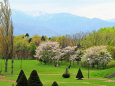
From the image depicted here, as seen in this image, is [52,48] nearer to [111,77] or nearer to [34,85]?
[111,77]

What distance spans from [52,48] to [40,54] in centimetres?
447

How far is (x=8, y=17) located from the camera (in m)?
52.5

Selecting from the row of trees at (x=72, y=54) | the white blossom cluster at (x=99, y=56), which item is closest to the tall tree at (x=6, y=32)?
the row of trees at (x=72, y=54)

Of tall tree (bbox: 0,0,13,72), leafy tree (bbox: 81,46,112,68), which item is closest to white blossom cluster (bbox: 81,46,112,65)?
leafy tree (bbox: 81,46,112,68)

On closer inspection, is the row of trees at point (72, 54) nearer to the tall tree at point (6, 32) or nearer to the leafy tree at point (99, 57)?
the leafy tree at point (99, 57)

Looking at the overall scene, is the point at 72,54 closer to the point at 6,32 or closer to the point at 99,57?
the point at 99,57

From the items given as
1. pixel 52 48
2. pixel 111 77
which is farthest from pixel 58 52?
pixel 111 77

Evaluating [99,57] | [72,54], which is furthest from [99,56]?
[72,54]

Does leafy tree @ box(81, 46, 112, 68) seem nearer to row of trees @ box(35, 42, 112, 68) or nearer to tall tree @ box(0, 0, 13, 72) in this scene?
row of trees @ box(35, 42, 112, 68)

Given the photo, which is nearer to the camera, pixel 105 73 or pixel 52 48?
pixel 105 73

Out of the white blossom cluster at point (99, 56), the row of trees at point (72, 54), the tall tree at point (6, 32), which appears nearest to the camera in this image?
the tall tree at point (6, 32)

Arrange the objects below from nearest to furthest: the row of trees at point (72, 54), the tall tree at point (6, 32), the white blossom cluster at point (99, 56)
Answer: the tall tree at point (6, 32) < the white blossom cluster at point (99, 56) < the row of trees at point (72, 54)

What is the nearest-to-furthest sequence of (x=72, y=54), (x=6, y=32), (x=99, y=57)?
(x=6, y=32), (x=99, y=57), (x=72, y=54)

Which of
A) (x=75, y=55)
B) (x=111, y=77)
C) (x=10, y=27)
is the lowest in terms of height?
(x=111, y=77)
